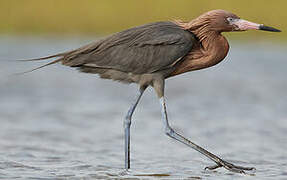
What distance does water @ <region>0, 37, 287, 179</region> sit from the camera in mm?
6984

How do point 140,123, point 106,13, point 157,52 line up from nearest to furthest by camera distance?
1. point 157,52
2. point 140,123
3. point 106,13

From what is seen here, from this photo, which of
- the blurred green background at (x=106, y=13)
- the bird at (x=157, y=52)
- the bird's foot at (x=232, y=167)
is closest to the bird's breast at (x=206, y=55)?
the bird at (x=157, y=52)

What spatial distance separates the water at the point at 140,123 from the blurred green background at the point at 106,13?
165 inches

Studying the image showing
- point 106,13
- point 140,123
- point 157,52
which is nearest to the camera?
point 157,52

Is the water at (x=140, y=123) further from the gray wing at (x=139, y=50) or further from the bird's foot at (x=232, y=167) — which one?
the gray wing at (x=139, y=50)

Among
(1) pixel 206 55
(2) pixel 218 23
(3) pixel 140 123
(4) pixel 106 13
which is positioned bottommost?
(3) pixel 140 123

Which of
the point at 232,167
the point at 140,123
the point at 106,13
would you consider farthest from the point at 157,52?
the point at 106,13

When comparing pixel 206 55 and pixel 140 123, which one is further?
pixel 140 123

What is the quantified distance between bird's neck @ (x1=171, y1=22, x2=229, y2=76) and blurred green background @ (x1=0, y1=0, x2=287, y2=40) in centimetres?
1229

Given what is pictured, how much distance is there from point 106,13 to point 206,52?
1369cm

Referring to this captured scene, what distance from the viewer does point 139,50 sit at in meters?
6.79

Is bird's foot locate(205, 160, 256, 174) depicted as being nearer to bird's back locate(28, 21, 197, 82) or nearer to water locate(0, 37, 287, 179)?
water locate(0, 37, 287, 179)

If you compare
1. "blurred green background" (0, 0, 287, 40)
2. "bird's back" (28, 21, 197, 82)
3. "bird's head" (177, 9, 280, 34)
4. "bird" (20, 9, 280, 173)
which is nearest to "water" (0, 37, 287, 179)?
"bird" (20, 9, 280, 173)

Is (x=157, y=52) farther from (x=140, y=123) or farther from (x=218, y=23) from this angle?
(x=140, y=123)
